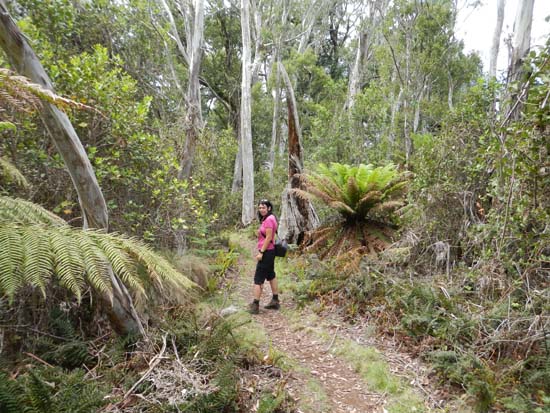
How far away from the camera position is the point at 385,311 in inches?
160

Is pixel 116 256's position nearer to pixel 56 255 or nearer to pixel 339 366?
pixel 56 255

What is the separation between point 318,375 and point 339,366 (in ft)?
1.06

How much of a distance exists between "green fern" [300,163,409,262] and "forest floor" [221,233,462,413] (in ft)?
6.61

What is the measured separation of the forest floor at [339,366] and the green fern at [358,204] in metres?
2.01

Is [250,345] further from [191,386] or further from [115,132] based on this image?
[115,132]

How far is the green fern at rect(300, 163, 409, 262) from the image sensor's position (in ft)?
20.3

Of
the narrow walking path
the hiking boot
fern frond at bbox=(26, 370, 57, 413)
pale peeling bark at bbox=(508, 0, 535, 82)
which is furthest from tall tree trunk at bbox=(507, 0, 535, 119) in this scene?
fern frond at bbox=(26, 370, 57, 413)

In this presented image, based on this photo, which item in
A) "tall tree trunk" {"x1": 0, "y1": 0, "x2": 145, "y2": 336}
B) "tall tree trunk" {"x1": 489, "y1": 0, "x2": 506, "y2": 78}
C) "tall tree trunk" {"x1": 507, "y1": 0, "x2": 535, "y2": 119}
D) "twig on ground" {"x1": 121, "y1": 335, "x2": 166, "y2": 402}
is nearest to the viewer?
→ "tall tree trunk" {"x1": 0, "y1": 0, "x2": 145, "y2": 336}

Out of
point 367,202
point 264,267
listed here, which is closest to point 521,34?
point 367,202

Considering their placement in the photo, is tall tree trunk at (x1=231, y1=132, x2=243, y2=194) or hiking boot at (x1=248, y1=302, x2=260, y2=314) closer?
hiking boot at (x1=248, y1=302, x2=260, y2=314)

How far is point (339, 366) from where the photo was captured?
3471 millimetres

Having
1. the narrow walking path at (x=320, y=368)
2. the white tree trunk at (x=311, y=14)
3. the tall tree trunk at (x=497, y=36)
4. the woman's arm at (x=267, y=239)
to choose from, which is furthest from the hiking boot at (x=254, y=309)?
the white tree trunk at (x=311, y=14)

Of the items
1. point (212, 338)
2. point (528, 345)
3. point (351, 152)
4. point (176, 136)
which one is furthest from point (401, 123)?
point (212, 338)

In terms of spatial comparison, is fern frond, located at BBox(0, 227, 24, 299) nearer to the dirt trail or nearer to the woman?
the dirt trail
